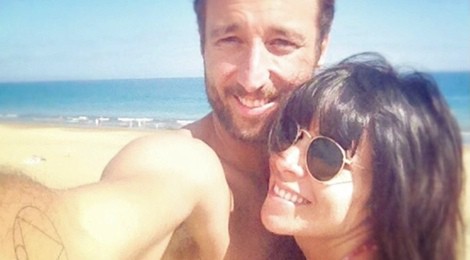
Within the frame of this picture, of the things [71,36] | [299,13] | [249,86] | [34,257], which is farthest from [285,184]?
[71,36]

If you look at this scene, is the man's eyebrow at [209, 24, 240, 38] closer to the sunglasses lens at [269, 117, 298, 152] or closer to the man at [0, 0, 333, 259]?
the man at [0, 0, 333, 259]

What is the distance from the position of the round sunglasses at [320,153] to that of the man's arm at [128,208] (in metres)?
0.16

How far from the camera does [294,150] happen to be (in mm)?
1069

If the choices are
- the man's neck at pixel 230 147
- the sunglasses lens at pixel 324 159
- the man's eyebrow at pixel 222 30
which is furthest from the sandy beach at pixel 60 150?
the sunglasses lens at pixel 324 159

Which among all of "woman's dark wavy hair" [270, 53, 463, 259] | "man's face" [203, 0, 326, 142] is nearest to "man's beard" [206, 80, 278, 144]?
"man's face" [203, 0, 326, 142]

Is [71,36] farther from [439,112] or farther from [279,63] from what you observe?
[439,112]

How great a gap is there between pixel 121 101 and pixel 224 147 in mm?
198

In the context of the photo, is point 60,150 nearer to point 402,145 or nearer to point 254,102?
point 254,102

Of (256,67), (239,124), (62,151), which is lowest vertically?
(62,151)

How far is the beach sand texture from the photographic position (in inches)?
47.3

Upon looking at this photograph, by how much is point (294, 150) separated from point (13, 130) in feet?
1.92

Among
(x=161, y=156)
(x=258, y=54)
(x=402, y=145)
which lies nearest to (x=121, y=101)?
(x=161, y=156)

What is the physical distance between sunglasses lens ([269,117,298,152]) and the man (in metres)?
0.05

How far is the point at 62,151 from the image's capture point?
1328mm
